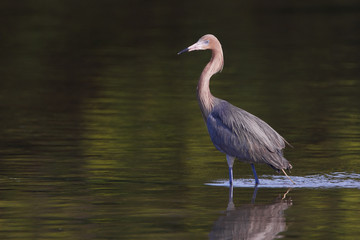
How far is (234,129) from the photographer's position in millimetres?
12047

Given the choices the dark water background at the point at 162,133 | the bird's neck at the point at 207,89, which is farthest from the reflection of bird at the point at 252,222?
the bird's neck at the point at 207,89

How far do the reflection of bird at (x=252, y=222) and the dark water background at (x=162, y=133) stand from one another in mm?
13

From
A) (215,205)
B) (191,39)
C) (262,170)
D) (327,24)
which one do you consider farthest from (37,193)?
(327,24)

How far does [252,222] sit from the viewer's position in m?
9.66

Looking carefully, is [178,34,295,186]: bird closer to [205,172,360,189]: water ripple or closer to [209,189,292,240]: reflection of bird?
[205,172,360,189]: water ripple

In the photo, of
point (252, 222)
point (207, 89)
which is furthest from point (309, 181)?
point (252, 222)

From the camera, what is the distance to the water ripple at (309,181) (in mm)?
11641

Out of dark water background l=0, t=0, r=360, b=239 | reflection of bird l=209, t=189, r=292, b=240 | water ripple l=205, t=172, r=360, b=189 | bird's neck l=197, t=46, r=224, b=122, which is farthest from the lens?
bird's neck l=197, t=46, r=224, b=122

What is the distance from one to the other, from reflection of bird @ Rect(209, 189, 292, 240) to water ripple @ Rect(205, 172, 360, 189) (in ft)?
3.07

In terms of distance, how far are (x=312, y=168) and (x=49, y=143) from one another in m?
4.00

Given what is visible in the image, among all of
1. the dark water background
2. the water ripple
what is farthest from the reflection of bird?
the water ripple

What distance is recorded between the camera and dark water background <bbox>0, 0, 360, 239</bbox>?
9.82m

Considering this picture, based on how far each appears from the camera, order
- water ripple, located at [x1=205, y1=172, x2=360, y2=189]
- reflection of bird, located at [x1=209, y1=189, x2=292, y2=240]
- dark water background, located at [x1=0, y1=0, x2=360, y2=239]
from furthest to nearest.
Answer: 1. water ripple, located at [x1=205, y1=172, x2=360, y2=189]
2. dark water background, located at [x1=0, y1=0, x2=360, y2=239]
3. reflection of bird, located at [x1=209, y1=189, x2=292, y2=240]

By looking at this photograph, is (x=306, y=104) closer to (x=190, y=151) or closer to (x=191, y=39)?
(x=190, y=151)
